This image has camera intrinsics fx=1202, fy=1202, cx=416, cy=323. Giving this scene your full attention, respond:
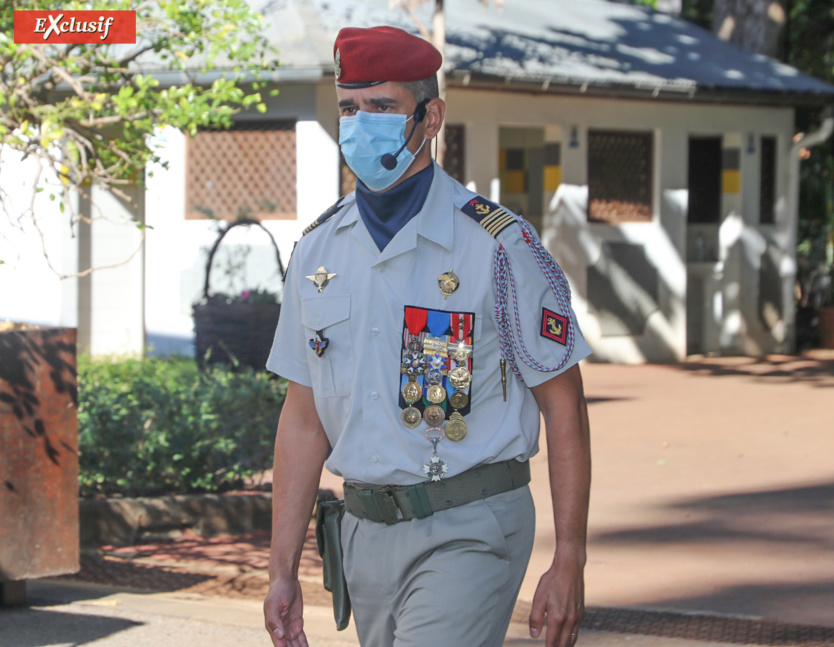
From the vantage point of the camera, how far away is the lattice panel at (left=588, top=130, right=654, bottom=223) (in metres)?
15.4

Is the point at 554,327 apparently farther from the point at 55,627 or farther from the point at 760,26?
the point at 760,26

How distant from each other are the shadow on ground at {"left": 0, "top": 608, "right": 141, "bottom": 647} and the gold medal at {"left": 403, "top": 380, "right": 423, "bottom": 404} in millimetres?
2594

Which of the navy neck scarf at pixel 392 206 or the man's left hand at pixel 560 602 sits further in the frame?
the navy neck scarf at pixel 392 206

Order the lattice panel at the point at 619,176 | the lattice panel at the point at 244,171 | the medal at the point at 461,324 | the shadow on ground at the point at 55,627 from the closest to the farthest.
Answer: the medal at the point at 461,324 < the shadow on ground at the point at 55,627 < the lattice panel at the point at 244,171 < the lattice panel at the point at 619,176

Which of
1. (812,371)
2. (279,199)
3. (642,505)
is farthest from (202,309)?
(812,371)

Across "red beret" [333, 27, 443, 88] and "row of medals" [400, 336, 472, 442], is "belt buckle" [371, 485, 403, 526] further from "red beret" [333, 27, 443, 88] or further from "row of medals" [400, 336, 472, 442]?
"red beret" [333, 27, 443, 88]

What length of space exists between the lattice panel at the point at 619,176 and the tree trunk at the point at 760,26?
3.75 metres

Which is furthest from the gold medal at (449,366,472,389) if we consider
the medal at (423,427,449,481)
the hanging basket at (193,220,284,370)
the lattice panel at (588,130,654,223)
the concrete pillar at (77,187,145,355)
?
the lattice panel at (588,130,654,223)

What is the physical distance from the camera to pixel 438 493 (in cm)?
245

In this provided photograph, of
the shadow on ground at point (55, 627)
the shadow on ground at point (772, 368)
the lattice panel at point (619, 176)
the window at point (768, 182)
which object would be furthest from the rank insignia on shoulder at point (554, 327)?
the window at point (768, 182)

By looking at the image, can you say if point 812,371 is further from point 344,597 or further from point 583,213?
point 344,597

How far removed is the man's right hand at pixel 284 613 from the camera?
8.67 ft

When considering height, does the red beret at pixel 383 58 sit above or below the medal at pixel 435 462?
above

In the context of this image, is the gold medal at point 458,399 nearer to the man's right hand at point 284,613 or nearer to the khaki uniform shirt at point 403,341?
the khaki uniform shirt at point 403,341
